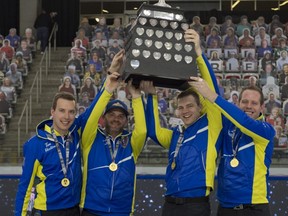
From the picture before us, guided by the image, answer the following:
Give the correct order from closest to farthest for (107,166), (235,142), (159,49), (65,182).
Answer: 1. (159,49)
2. (235,142)
3. (65,182)
4. (107,166)

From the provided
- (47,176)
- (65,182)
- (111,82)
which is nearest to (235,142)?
(111,82)

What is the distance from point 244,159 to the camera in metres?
5.00

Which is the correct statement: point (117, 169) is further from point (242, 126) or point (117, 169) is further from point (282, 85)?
point (282, 85)

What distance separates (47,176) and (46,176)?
0.04 feet

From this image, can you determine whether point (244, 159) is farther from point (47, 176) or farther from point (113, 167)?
point (47, 176)

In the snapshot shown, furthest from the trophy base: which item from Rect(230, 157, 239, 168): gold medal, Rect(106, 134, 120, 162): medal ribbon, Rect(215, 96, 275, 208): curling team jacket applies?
Rect(230, 157, 239, 168): gold medal

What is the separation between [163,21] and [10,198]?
284 centimetres

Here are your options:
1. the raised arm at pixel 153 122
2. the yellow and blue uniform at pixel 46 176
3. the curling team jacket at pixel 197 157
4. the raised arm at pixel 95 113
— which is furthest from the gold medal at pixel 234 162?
the yellow and blue uniform at pixel 46 176

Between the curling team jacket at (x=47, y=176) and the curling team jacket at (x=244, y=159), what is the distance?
124 cm

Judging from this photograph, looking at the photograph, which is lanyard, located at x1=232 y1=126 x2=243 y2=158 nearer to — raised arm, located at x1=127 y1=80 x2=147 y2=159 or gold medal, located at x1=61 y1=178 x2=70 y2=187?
raised arm, located at x1=127 y1=80 x2=147 y2=159

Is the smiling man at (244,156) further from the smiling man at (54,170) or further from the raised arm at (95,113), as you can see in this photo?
the smiling man at (54,170)

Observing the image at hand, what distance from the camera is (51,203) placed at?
205 inches

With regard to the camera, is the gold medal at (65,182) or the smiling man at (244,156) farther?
the gold medal at (65,182)

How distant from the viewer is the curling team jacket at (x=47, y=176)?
17.0 ft
